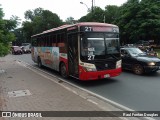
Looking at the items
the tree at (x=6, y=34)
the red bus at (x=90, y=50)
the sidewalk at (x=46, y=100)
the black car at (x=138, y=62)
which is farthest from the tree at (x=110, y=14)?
the sidewalk at (x=46, y=100)

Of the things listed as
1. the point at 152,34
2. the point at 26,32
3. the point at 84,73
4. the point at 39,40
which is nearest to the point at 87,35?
the point at 84,73

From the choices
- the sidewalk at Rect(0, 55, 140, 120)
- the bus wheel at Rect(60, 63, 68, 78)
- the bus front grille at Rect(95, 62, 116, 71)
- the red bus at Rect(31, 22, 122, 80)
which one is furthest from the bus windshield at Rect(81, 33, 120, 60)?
the bus wheel at Rect(60, 63, 68, 78)

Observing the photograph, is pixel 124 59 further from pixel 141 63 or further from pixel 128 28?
pixel 128 28

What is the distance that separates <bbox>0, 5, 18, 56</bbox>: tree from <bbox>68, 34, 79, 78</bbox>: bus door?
5236 mm

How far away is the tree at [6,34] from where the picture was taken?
49.1ft

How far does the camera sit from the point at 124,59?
14867mm

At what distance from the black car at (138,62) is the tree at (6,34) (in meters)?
7.75

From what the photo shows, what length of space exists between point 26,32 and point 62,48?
76.2m

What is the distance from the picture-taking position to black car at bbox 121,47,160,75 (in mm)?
13201

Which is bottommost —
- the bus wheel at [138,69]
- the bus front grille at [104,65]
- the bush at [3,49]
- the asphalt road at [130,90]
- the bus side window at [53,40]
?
the asphalt road at [130,90]

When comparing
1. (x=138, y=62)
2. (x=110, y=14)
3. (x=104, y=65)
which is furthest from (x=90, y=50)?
(x=110, y=14)

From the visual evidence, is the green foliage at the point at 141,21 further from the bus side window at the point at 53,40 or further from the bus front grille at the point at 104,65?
the bus front grille at the point at 104,65

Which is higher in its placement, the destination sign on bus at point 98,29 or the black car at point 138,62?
the destination sign on bus at point 98,29

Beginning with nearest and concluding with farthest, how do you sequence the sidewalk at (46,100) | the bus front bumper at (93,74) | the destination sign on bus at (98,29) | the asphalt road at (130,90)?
1. the sidewalk at (46,100)
2. the asphalt road at (130,90)
3. the bus front bumper at (93,74)
4. the destination sign on bus at (98,29)
